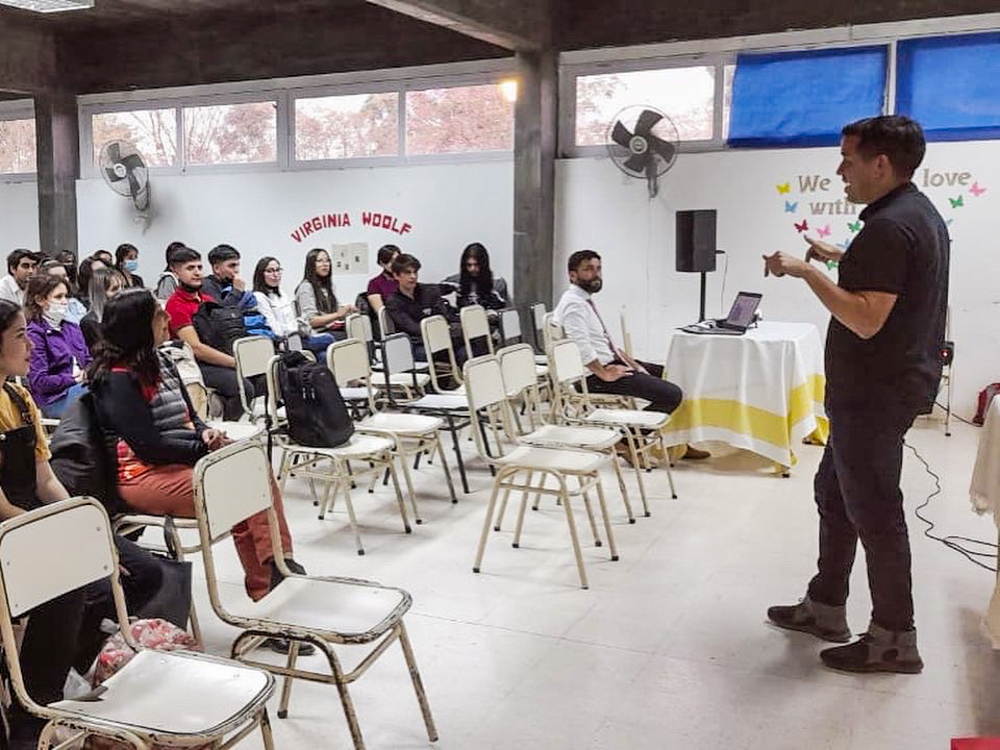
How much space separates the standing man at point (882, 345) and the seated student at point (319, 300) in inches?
187

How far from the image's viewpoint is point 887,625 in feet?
9.78

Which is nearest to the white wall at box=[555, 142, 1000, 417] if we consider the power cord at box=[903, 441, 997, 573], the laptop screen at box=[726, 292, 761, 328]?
the laptop screen at box=[726, 292, 761, 328]

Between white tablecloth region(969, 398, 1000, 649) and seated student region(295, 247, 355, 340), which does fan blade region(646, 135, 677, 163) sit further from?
white tablecloth region(969, 398, 1000, 649)

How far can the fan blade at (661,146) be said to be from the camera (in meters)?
7.47

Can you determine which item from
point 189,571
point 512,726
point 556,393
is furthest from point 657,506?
point 189,571

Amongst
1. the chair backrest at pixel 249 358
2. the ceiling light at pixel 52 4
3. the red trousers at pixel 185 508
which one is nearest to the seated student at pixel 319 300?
Answer: the chair backrest at pixel 249 358

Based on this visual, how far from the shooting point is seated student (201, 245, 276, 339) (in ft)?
19.8

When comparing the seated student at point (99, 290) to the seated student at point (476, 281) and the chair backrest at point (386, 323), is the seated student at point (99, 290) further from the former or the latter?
the seated student at point (476, 281)

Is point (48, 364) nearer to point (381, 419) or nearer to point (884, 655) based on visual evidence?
point (381, 419)

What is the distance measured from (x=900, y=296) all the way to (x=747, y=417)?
99.1 inches

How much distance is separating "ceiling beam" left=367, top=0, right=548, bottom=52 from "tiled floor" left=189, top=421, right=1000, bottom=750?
124 inches

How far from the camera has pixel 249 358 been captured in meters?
4.99

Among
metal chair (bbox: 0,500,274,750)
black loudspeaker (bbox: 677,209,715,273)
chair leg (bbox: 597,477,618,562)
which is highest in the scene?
black loudspeaker (bbox: 677,209,715,273)

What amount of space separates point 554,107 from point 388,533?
15.6ft
